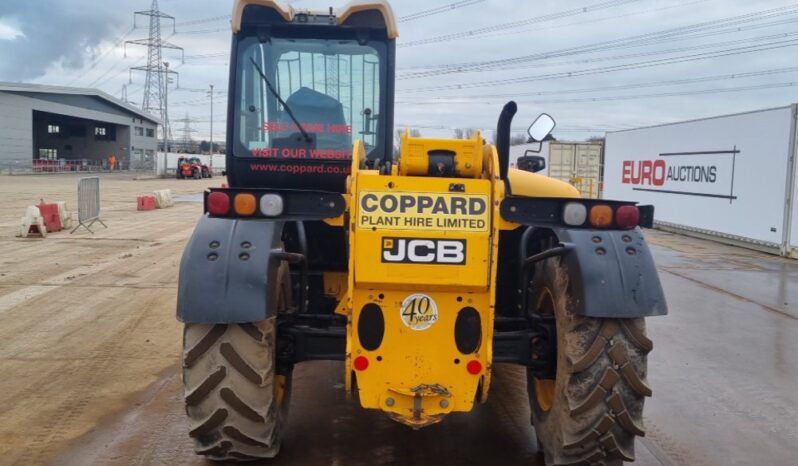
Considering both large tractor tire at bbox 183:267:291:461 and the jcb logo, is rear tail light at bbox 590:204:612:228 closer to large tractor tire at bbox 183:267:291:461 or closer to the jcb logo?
the jcb logo

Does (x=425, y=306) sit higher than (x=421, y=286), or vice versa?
(x=421, y=286)

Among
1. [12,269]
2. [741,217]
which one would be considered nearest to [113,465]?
[12,269]

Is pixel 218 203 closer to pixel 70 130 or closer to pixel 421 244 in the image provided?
pixel 421 244

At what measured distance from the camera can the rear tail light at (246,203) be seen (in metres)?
3.73

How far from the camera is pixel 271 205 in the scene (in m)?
3.73

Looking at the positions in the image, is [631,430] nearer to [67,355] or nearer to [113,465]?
[113,465]

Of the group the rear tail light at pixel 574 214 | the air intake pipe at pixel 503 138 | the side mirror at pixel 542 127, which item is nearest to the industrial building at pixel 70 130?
the side mirror at pixel 542 127

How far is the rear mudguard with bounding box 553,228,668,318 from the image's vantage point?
355cm

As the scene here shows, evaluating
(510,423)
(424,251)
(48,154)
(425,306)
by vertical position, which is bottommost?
(510,423)

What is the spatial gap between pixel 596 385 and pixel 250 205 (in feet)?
6.73

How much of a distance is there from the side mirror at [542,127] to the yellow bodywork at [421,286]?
1875 mm

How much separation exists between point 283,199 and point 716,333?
21.3ft

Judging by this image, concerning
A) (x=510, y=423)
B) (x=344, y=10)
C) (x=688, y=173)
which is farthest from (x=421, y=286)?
(x=688, y=173)

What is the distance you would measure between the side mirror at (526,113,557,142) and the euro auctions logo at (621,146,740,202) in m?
14.2
